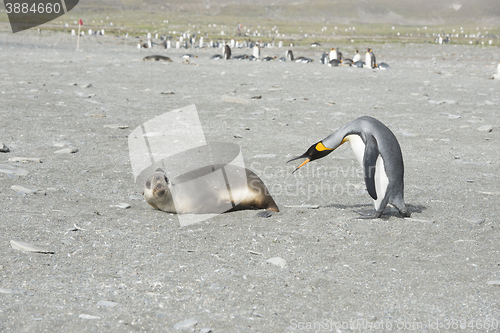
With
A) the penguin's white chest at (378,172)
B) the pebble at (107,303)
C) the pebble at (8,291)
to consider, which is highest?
the penguin's white chest at (378,172)

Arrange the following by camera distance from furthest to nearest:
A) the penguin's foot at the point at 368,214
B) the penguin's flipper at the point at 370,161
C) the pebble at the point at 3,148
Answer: the pebble at the point at 3,148, the penguin's foot at the point at 368,214, the penguin's flipper at the point at 370,161

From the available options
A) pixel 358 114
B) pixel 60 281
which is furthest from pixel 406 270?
pixel 358 114

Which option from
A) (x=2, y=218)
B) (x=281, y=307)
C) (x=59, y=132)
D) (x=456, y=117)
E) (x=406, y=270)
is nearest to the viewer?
(x=281, y=307)

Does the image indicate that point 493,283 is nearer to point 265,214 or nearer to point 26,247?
point 265,214

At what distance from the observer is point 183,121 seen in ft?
27.2

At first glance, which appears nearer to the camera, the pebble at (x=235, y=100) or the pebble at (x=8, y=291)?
the pebble at (x=8, y=291)

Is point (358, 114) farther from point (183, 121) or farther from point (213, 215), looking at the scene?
point (213, 215)

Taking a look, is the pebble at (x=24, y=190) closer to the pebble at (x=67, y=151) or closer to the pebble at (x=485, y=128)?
the pebble at (x=67, y=151)

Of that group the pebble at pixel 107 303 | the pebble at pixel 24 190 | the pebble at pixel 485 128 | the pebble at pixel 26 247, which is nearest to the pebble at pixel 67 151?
the pebble at pixel 24 190

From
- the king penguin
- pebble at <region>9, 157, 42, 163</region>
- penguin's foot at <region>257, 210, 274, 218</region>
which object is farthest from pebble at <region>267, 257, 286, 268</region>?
pebble at <region>9, 157, 42, 163</region>

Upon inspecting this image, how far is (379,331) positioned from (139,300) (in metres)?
1.38

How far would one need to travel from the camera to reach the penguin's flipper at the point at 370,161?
4086 millimetres

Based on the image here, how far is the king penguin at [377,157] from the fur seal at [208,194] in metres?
0.55
